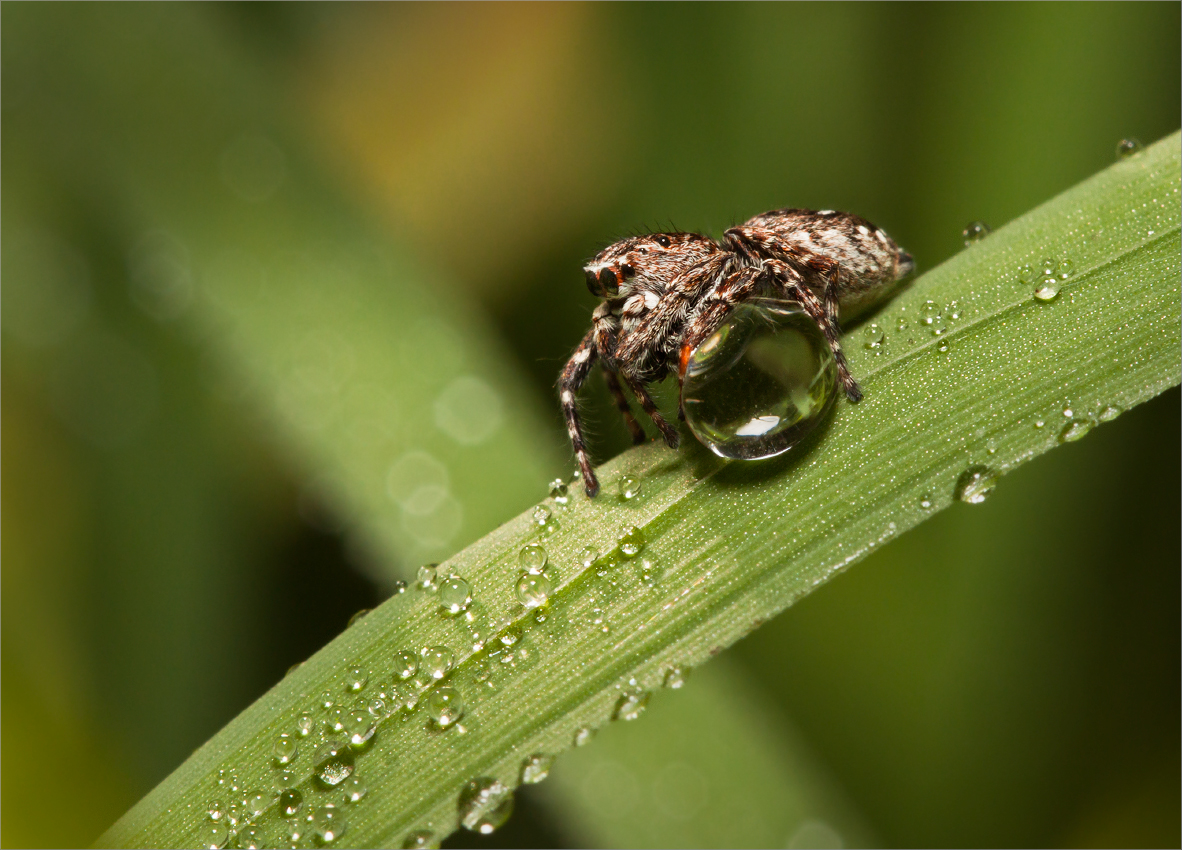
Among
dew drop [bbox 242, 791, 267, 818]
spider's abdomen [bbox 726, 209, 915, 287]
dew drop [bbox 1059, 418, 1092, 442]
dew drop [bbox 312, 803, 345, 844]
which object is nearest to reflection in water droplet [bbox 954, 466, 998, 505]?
dew drop [bbox 1059, 418, 1092, 442]

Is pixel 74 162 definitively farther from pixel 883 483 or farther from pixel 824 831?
pixel 824 831

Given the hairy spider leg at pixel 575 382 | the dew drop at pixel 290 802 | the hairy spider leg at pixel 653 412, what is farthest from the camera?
the hairy spider leg at pixel 575 382

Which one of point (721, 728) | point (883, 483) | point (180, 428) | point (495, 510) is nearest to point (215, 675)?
point (180, 428)

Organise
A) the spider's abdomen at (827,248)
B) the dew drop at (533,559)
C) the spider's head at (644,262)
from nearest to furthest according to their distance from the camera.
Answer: the dew drop at (533,559), the spider's abdomen at (827,248), the spider's head at (644,262)

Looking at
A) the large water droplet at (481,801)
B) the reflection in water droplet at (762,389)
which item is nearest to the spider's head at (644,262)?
the reflection in water droplet at (762,389)

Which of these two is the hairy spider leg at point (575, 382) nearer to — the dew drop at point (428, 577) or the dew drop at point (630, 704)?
the dew drop at point (428, 577)

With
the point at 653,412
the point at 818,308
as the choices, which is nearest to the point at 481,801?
the point at 653,412
